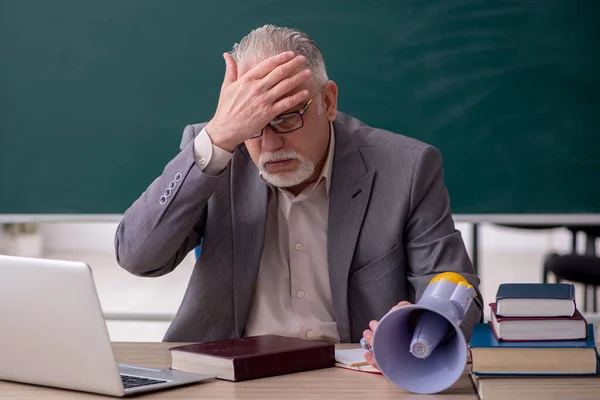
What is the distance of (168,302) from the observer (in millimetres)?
5754

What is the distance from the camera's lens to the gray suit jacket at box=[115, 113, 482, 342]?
76.3 inches

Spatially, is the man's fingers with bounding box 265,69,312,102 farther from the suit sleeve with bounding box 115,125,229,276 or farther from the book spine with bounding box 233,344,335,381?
the book spine with bounding box 233,344,335,381

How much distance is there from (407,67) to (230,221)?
1455 millimetres

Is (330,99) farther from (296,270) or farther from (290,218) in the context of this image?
(296,270)

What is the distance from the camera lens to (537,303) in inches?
53.7

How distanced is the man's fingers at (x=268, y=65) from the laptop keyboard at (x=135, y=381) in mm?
699

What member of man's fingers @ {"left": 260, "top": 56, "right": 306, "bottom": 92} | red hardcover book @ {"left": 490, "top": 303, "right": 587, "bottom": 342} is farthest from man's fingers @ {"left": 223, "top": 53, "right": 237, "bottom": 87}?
red hardcover book @ {"left": 490, "top": 303, "right": 587, "bottom": 342}

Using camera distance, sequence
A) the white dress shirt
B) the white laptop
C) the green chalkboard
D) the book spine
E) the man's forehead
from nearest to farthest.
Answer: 1. the white laptop
2. the book spine
3. the man's forehead
4. the white dress shirt
5. the green chalkboard

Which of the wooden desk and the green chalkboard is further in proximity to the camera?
the green chalkboard

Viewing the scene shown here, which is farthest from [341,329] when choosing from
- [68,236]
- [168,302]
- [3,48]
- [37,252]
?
[68,236]

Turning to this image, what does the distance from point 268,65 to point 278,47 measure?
127 millimetres

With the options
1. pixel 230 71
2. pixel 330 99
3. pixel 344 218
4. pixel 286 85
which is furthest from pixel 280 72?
pixel 344 218

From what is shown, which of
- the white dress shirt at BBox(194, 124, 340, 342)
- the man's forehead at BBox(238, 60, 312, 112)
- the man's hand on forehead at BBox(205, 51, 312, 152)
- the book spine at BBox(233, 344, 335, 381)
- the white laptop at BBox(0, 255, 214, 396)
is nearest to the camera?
the white laptop at BBox(0, 255, 214, 396)

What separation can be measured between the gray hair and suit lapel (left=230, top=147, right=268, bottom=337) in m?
0.27
